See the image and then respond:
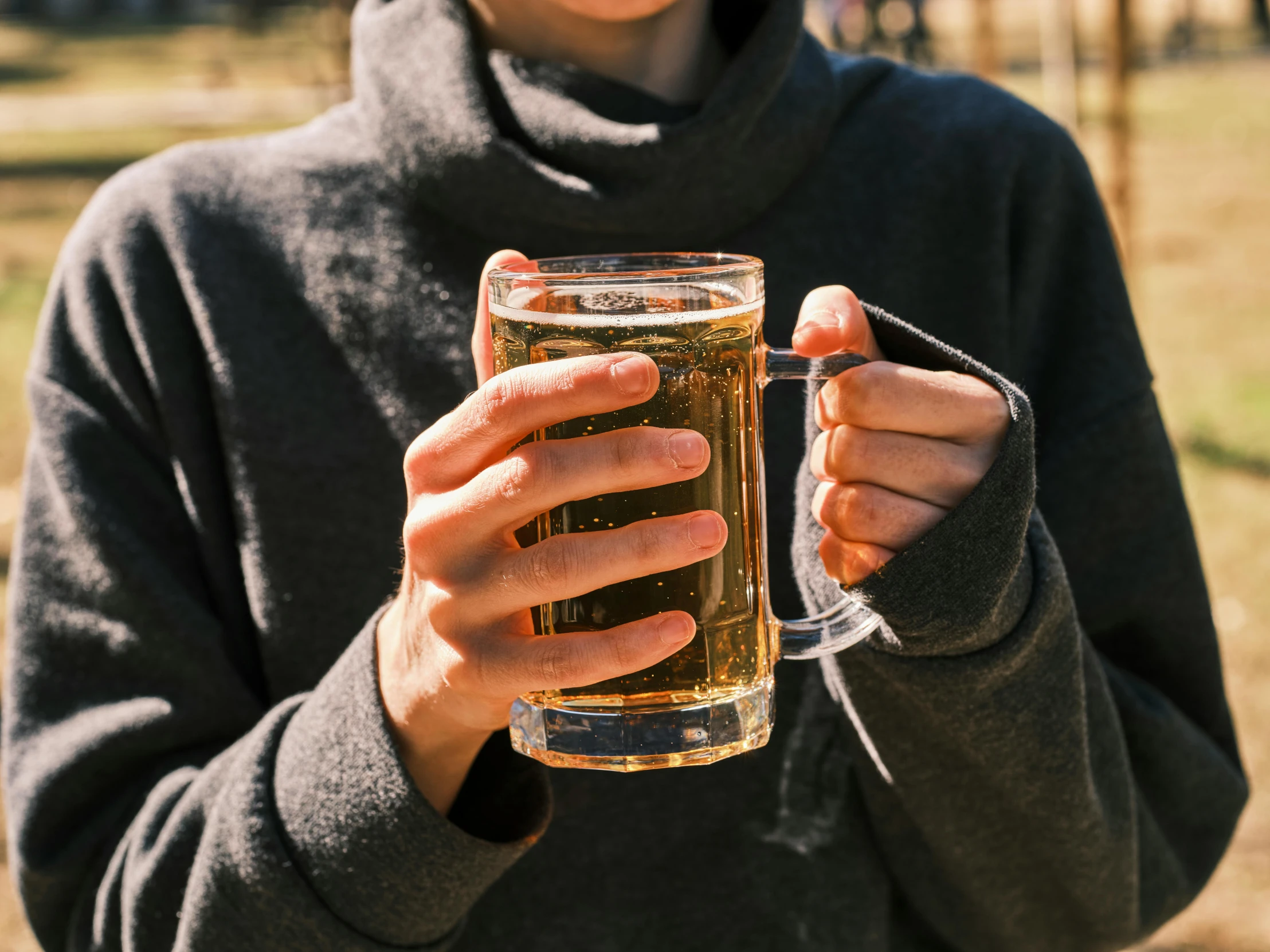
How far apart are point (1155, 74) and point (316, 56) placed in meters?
14.2

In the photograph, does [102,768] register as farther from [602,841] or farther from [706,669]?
[706,669]

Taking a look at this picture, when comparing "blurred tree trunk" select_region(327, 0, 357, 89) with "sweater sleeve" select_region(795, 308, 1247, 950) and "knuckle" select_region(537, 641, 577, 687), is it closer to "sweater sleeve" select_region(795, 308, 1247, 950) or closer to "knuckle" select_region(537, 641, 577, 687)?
"sweater sleeve" select_region(795, 308, 1247, 950)

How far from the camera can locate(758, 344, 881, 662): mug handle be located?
3.90 feet

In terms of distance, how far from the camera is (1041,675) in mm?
1387

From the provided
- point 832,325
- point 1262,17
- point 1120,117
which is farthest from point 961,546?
point 1262,17

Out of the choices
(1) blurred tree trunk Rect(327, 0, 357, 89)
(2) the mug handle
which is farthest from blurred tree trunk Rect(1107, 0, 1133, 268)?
(2) the mug handle

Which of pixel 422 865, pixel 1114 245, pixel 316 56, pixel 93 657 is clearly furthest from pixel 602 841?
pixel 316 56

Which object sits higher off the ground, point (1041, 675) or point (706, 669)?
point (706, 669)

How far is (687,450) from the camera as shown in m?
1.04

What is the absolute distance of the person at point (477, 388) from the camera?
1564 millimetres

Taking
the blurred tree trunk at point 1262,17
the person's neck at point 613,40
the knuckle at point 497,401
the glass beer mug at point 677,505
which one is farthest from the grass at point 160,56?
the knuckle at point 497,401

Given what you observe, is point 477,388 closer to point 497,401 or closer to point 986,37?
point 497,401

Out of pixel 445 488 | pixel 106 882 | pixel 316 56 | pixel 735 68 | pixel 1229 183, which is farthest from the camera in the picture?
pixel 316 56

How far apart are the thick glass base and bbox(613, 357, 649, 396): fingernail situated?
0.33m
